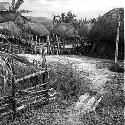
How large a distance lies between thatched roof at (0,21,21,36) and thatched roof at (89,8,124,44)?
5.99m

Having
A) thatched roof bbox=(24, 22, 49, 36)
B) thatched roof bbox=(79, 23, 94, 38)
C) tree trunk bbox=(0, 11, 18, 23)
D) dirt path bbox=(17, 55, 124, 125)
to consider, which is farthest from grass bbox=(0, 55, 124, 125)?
thatched roof bbox=(79, 23, 94, 38)

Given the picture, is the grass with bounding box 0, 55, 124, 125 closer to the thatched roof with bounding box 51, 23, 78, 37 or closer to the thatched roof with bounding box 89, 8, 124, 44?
the thatched roof with bounding box 89, 8, 124, 44

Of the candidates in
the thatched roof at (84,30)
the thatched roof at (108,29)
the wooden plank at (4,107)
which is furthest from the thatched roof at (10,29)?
the wooden plank at (4,107)

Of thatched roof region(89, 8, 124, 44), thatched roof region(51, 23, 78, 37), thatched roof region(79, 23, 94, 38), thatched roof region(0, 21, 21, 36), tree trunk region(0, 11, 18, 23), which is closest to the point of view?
tree trunk region(0, 11, 18, 23)

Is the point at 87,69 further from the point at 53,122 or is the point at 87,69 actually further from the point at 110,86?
the point at 53,122

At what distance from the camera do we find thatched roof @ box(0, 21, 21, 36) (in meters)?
18.8

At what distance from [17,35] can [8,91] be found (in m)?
12.5

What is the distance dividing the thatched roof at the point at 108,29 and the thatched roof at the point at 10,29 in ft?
19.6

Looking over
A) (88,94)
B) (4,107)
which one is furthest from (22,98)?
(88,94)

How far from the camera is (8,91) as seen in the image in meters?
7.69

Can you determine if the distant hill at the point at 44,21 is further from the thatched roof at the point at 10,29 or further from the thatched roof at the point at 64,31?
the thatched roof at the point at 10,29

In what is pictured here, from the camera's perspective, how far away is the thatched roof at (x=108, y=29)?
57.1 feet

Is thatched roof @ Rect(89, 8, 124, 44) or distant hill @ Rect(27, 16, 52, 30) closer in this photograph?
thatched roof @ Rect(89, 8, 124, 44)

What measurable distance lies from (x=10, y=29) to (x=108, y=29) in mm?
7536
